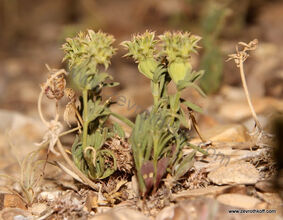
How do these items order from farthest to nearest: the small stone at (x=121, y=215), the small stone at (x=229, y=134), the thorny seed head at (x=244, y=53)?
the small stone at (x=229, y=134) → the thorny seed head at (x=244, y=53) → the small stone at (x=121, y=215)

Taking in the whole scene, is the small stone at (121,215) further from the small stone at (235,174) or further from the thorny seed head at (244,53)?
the thorny seed head at (244,53)

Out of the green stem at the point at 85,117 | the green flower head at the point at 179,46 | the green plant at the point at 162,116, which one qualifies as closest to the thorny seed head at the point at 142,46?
the green plant at the point at 162,116

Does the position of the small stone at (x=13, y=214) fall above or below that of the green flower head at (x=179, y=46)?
below

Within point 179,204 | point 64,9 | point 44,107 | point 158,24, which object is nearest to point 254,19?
point 158,24

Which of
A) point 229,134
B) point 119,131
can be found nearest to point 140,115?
point 119,131

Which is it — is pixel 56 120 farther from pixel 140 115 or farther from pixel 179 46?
pixel 179 46

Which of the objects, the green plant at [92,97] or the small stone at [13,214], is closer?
the green plant at [92,97]
